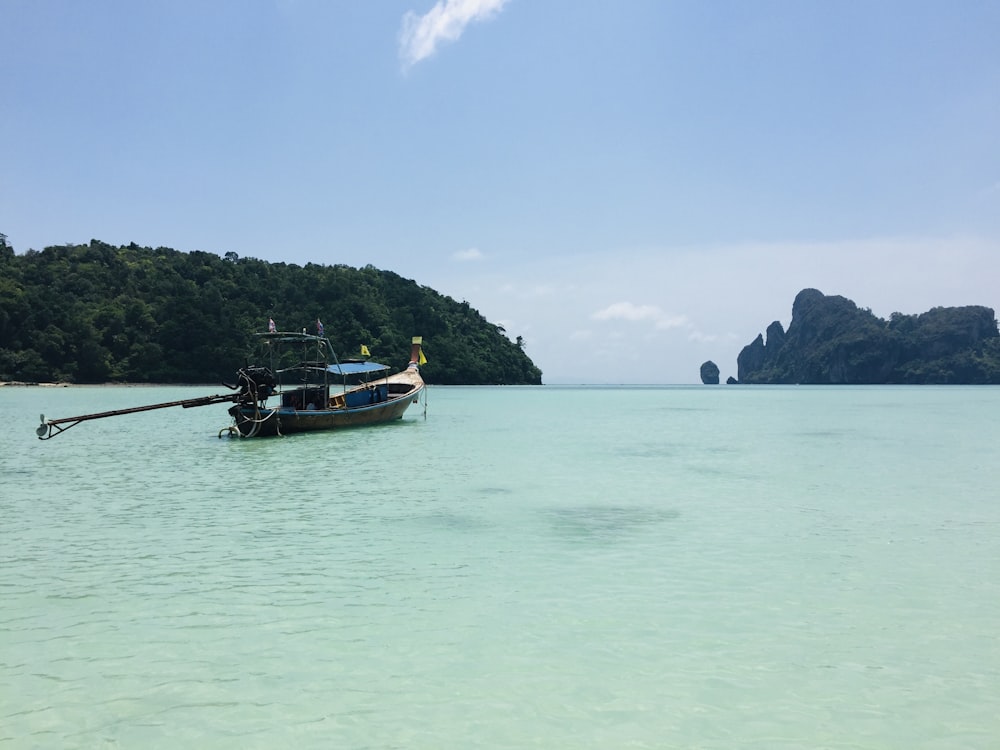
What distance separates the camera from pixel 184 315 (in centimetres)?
9838

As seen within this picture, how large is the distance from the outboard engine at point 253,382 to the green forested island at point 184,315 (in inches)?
2494

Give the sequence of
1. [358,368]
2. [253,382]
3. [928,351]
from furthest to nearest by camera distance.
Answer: [928,351] → [358,368] → [253,382]

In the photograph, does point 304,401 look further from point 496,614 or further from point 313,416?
point 496,614

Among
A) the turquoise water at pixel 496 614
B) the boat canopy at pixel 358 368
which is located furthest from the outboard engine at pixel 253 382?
the turquoise water at pixel 496 614

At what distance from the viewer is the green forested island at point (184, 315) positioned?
88.6 metres

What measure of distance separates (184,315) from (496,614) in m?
102

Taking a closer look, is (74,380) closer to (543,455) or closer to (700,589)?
(543,455)

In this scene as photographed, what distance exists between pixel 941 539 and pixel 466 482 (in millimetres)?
10568

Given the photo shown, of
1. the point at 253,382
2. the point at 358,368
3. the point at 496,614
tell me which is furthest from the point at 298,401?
the point at 496,614

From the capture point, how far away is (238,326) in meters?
101

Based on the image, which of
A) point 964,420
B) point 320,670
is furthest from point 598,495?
point 964,420

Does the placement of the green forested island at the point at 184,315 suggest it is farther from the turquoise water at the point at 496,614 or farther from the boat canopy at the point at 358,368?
the turquoise water at the point at 496,614

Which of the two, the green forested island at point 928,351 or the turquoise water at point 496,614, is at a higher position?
the green forested island at point 928,351

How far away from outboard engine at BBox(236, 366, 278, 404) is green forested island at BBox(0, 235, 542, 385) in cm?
6334
